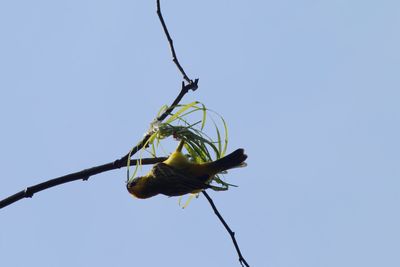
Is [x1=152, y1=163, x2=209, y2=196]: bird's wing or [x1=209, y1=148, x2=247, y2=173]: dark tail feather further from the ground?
[x1=209, y1=148, x2=247, y2=173]: dark tail feather

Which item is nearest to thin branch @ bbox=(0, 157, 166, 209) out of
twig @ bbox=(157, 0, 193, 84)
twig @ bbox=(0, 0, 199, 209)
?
twig @ bbox=(0, 0, 199, 209)

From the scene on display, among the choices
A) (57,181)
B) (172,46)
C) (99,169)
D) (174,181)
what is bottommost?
(57,181)

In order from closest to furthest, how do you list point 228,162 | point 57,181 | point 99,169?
point 57,181 < point 99,169 < point 228,162

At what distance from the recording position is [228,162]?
4707 mm

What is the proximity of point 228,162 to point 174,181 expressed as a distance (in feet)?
1.41

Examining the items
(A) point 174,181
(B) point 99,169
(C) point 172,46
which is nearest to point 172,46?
(C) point 172,46

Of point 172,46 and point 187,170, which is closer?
point 172,46

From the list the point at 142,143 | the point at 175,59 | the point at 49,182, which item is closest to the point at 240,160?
the point at 142,143

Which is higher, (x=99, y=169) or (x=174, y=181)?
(x=174, y=181)

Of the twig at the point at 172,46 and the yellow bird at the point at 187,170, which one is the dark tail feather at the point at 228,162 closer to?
the yellow bird at the point at 187,170

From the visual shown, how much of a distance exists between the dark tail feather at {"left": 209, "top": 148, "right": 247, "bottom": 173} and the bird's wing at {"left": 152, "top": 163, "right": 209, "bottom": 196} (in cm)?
14

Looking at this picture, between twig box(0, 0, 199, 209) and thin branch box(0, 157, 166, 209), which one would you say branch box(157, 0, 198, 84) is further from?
thin branch box(0, 157, 166, 209)

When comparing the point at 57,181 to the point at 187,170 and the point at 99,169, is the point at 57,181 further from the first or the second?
the point at 187,170

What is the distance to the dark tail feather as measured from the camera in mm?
4699
